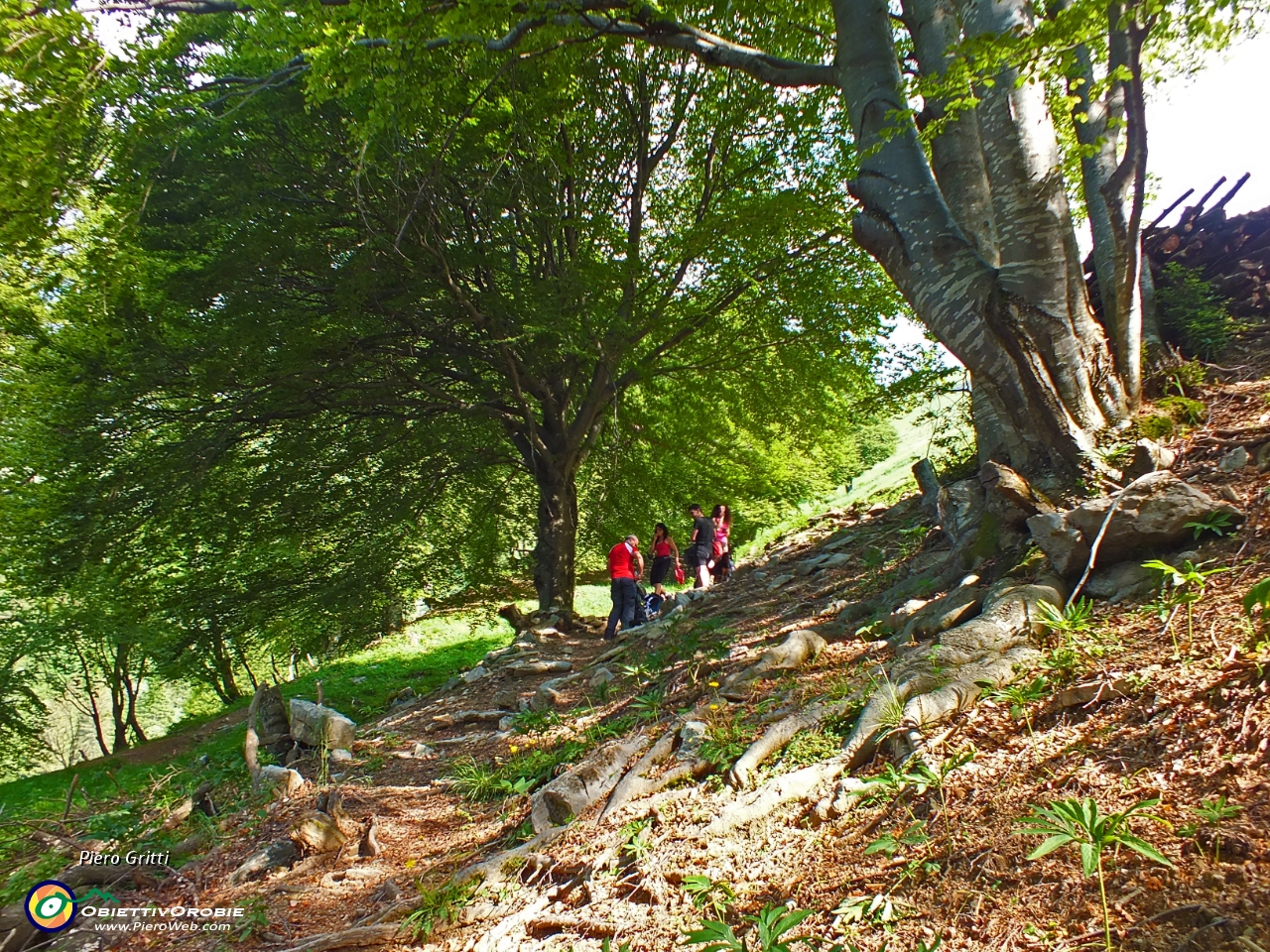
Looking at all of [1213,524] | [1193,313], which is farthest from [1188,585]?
[1193,313]

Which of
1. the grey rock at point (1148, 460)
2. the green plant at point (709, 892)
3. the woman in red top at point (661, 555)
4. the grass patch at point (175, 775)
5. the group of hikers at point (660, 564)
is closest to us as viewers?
the green plant at point (709, 892)

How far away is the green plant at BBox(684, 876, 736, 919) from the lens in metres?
2.57

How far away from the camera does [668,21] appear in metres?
6.15

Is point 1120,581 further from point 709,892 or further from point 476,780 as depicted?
point 476,780

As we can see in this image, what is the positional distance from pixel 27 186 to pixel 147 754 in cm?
930

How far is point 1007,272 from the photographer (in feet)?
16.2

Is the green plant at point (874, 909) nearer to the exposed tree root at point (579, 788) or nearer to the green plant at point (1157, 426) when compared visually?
the exposed tree root at point (579, 788)

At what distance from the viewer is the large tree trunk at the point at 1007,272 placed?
477 centimetres

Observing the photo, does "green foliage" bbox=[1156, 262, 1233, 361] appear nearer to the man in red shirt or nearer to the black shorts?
the man in red shirt

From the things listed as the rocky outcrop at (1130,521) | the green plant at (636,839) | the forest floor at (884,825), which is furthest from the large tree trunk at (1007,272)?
the green plant at (636,839)

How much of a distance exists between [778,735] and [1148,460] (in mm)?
3111

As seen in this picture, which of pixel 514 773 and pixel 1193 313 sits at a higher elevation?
pixel 1193 313

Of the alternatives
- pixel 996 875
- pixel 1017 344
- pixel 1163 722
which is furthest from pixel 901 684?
pixel 1017 344

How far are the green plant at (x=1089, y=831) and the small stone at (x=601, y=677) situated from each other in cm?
484
